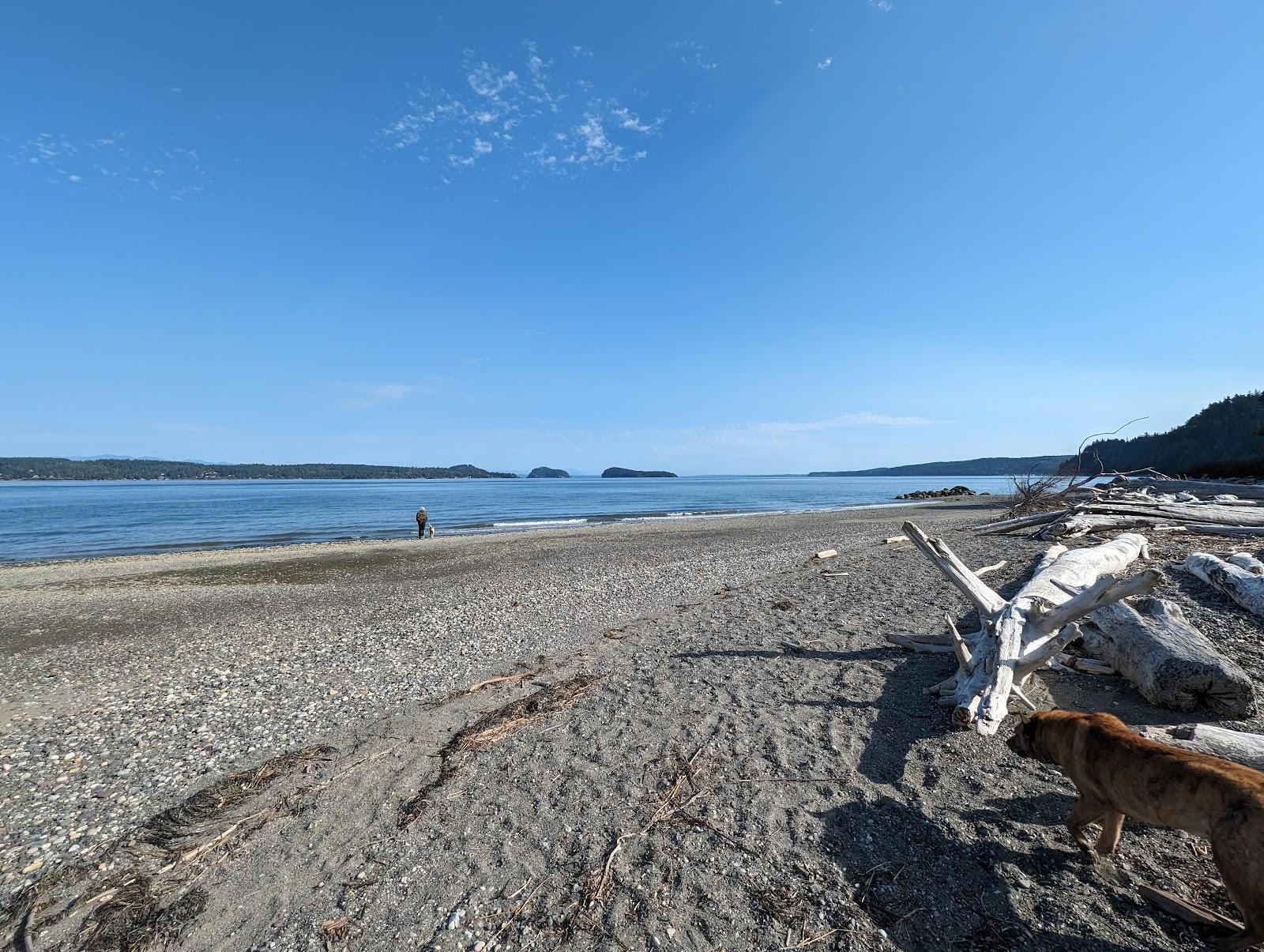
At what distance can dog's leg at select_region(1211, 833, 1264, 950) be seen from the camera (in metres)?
2.19

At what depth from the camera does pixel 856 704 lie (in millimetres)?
5488

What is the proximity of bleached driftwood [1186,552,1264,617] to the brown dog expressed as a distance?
5904 mm

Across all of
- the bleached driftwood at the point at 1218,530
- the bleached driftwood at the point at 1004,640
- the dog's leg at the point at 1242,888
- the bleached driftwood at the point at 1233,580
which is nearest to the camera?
the dog's leg at the point at 1242,888

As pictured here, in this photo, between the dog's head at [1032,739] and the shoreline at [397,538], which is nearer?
the dog's head at [1032,739]

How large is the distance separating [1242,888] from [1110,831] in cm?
96

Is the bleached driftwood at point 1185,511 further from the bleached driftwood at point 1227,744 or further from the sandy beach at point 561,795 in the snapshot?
the bleached driftwood at point 1227,744

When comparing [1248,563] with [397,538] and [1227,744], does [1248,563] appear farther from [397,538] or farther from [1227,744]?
[397,538]

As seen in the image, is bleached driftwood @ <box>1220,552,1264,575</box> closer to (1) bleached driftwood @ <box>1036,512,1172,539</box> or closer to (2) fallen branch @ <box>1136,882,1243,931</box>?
(1) bleached driftwood @ <box>1036,512,1172,539</box>

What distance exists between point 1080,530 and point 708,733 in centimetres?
1371

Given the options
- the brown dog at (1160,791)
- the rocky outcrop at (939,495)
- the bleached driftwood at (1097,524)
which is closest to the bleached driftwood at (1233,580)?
the brown dog at (1160,791)

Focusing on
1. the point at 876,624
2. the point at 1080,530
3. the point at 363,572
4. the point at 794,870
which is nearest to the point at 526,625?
the point at 876,624

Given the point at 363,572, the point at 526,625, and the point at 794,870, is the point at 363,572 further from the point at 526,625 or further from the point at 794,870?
the point at 794,870

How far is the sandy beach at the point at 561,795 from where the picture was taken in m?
3.00

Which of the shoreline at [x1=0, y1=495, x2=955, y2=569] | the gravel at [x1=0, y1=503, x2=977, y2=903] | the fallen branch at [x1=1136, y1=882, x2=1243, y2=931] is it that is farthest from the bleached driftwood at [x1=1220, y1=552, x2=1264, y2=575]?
the shoreline at [x1=0, y1=495, x2=955, y2=569]
